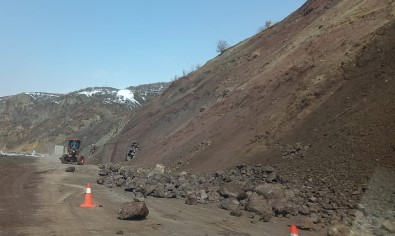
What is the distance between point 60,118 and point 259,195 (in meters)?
93.6

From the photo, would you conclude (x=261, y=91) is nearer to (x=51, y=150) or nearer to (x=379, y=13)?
(x=379, y=13)

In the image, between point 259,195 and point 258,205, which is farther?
point 259,195

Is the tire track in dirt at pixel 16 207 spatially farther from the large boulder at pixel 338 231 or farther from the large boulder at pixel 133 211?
the large boulder at pixel 338 231

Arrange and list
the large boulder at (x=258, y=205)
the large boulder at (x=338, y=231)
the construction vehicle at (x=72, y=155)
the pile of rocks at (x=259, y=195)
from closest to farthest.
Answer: the large boulder at (x=338, y=231)
the pile of rocks at (x=259, y=195)
the large boulder at (x=258, y=205)
the construction vehicle at (x=72, y=155)

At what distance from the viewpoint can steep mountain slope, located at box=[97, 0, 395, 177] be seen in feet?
46.2

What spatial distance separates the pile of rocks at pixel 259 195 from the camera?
11506 mm

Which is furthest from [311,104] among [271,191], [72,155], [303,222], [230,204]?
[72,155]

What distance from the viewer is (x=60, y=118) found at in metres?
100

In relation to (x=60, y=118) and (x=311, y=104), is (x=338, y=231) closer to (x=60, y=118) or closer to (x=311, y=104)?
(x=311, y=104)

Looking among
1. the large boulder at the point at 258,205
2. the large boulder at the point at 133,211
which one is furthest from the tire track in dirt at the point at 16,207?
the large boulder at the point at 258,205

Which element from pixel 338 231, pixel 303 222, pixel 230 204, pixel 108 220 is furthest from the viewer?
pixel 230 204

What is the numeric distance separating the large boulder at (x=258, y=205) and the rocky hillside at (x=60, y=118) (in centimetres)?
6061

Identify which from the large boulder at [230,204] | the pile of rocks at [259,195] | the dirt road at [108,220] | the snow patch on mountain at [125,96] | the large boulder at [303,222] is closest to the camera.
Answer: the dirt road at [108,220]

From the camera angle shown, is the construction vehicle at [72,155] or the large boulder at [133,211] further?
the construction vehicle at [72,155]
